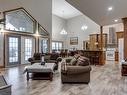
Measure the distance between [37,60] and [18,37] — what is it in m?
2.95

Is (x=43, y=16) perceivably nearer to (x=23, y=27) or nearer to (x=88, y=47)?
(x=23, y=27)

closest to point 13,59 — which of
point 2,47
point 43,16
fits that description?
point 2,47

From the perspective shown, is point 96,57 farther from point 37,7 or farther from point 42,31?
point 37,7

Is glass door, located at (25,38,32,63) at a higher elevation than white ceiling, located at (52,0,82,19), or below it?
below

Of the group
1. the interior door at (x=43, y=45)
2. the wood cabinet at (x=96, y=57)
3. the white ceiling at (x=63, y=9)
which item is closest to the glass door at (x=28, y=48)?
the interior door at (x=43, y=45)

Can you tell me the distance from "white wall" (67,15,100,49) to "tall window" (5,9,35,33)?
23.4 ft

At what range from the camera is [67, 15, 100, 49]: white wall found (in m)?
16.9

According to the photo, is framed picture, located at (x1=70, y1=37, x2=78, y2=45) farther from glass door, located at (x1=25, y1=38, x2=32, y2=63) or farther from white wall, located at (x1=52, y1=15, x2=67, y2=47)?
glass door, located at (x1=25, y1=38, x2=32, y2=63)

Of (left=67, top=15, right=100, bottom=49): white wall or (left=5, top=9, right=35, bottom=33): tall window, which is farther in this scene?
(left=67, top=15, right=100, bottom=49): white wall

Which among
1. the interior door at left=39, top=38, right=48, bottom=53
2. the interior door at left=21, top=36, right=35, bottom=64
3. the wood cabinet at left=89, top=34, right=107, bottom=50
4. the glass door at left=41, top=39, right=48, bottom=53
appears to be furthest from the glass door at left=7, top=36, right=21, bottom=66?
the wood cabinet at left=89, top=34, right=107, bottom=50

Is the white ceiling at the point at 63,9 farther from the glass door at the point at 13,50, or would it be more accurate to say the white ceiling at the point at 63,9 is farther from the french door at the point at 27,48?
the glass door at the point at 13,50

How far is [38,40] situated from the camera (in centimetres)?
1230

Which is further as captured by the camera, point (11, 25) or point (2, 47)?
point (11, 25)

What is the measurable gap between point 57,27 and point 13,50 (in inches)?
297
